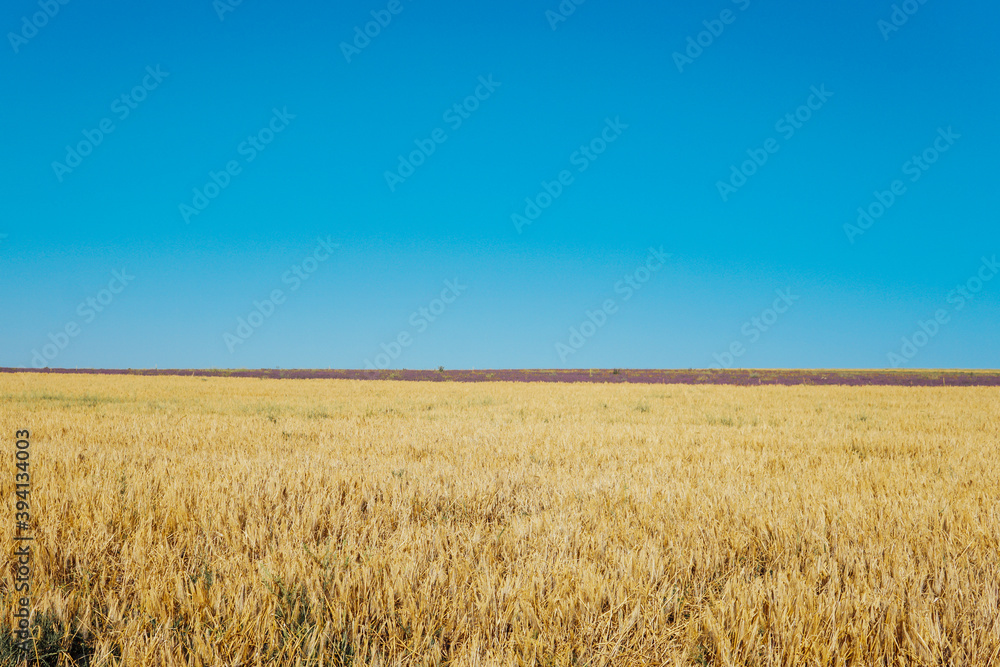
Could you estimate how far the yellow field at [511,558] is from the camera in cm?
245

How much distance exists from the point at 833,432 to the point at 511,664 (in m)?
10.3

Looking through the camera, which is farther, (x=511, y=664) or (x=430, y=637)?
(x=430, y=637)

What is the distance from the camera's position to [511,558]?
351 cm

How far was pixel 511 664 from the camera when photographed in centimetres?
221

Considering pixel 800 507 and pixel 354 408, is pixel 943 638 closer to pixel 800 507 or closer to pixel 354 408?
pixel 800 507

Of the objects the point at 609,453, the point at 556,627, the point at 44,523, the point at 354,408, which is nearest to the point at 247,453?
the point at 44,523

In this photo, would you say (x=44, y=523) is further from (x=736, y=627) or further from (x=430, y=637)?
(x=736, y=627)

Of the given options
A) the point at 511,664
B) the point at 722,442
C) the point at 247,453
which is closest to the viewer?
the point at 511,664

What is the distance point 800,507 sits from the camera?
484cm

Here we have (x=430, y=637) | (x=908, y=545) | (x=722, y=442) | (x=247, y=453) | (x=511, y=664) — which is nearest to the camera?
(x=511, y=664)

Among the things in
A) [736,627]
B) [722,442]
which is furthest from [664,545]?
[722,442]

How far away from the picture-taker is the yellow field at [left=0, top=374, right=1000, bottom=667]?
2449 millimetres

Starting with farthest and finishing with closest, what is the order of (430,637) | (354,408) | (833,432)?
(354,408) → (833,432) → (430,637)

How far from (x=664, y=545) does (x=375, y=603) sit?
209cm
